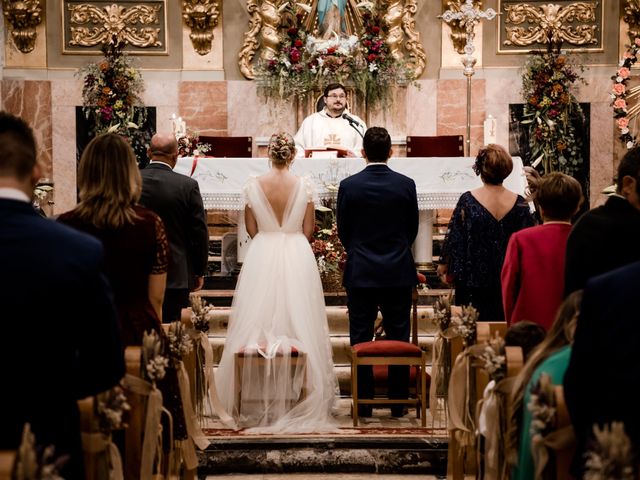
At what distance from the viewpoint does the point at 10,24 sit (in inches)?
505

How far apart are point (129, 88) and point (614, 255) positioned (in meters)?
9.28

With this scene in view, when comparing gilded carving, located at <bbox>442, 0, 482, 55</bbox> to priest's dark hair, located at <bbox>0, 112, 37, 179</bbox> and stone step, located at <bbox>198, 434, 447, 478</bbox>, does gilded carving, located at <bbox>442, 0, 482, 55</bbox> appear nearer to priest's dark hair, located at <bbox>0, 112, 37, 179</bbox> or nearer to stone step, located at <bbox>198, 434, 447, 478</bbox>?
stone step, located at <bbox>198, 434, 447, 478</bbox>

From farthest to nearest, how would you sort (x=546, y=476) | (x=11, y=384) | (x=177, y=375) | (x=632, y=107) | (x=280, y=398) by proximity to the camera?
(x=632, y=107)
(x=280, y=398)
(x=177, y=375)
(x=546, y=476)
(x=11, y=384)

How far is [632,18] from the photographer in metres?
12.8

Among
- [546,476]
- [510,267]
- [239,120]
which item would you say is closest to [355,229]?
[510,267]

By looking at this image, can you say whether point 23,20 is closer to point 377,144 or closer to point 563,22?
point 563,22

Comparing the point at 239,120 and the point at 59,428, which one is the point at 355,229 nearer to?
the point at 59,428

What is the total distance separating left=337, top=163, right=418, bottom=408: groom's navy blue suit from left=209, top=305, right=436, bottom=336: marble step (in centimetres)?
163

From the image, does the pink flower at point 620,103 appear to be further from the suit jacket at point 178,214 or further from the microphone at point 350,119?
the suit jacket at point 178,214

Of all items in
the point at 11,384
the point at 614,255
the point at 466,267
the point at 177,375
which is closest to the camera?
the point at 11,384

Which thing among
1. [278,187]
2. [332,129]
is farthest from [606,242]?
[332,129]

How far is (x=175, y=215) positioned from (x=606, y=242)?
2.89m

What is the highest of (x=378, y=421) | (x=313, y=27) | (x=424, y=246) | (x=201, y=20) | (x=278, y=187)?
(x=201, y=20)

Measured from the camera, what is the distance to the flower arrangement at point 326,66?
40.4ft
